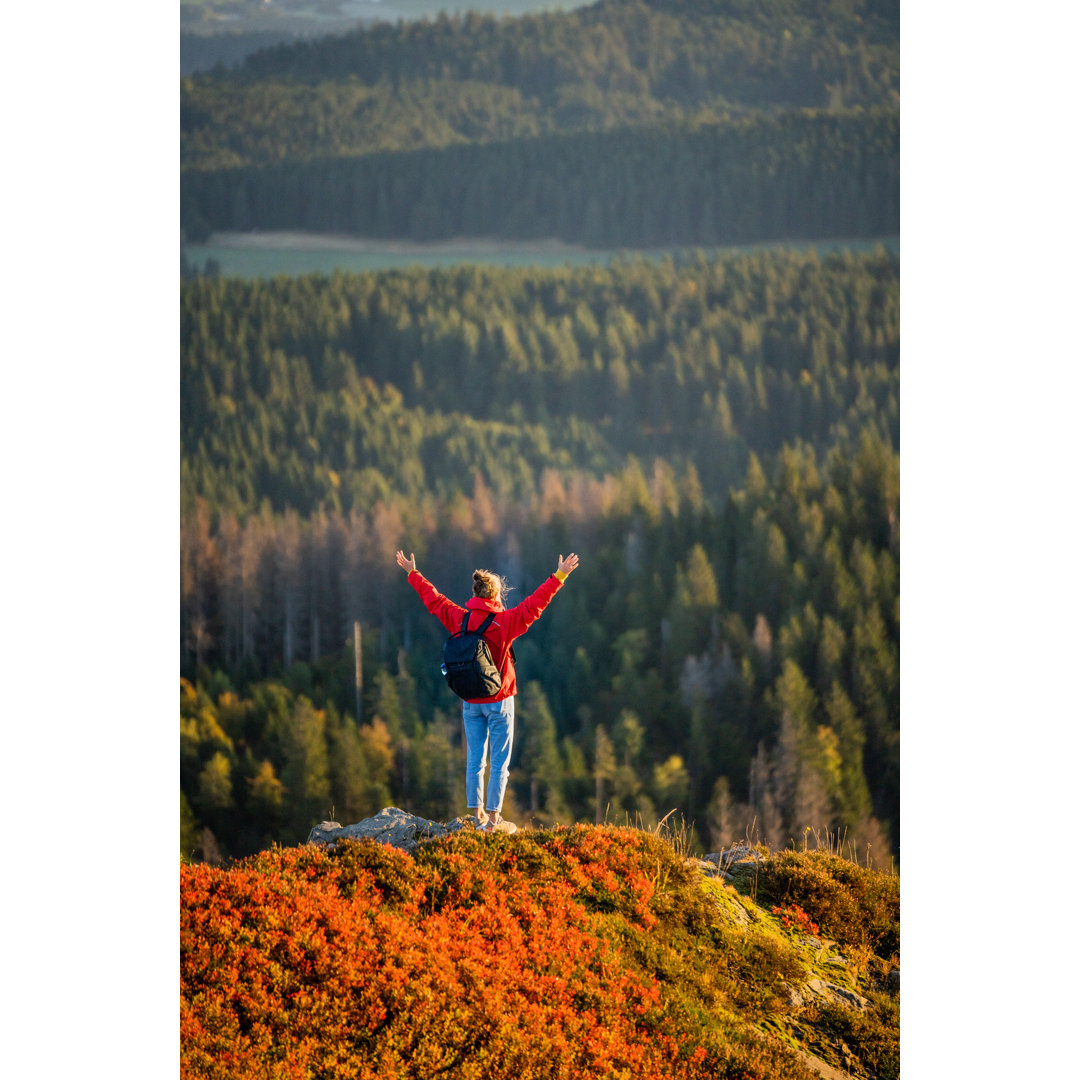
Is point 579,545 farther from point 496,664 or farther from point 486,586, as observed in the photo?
point 496,664

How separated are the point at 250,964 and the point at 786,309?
11.7m

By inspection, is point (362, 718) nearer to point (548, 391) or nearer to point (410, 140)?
point (548, 391)

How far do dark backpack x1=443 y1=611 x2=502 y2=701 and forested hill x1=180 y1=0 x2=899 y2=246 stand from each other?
31.6 feet

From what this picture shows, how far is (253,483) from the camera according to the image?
15242 millimetres

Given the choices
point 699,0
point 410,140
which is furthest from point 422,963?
point 699,0

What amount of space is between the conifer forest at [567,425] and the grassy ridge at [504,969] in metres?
6.29

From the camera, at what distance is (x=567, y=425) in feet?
50.5

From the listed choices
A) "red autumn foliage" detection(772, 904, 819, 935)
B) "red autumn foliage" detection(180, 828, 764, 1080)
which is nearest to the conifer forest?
"red autumn foliage" detection(772, 904, 819, 935)

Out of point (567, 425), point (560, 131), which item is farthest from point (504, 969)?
point (560, 131)

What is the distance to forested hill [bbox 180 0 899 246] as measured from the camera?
15.2 metres

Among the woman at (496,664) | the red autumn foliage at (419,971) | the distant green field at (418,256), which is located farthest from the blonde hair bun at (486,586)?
the distant green field at (418,256)

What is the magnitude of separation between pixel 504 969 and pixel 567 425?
946cm

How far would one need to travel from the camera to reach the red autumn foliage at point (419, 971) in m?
6.77

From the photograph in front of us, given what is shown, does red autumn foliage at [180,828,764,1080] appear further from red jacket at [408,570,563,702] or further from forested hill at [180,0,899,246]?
forested hill at [180,0,899,246]
